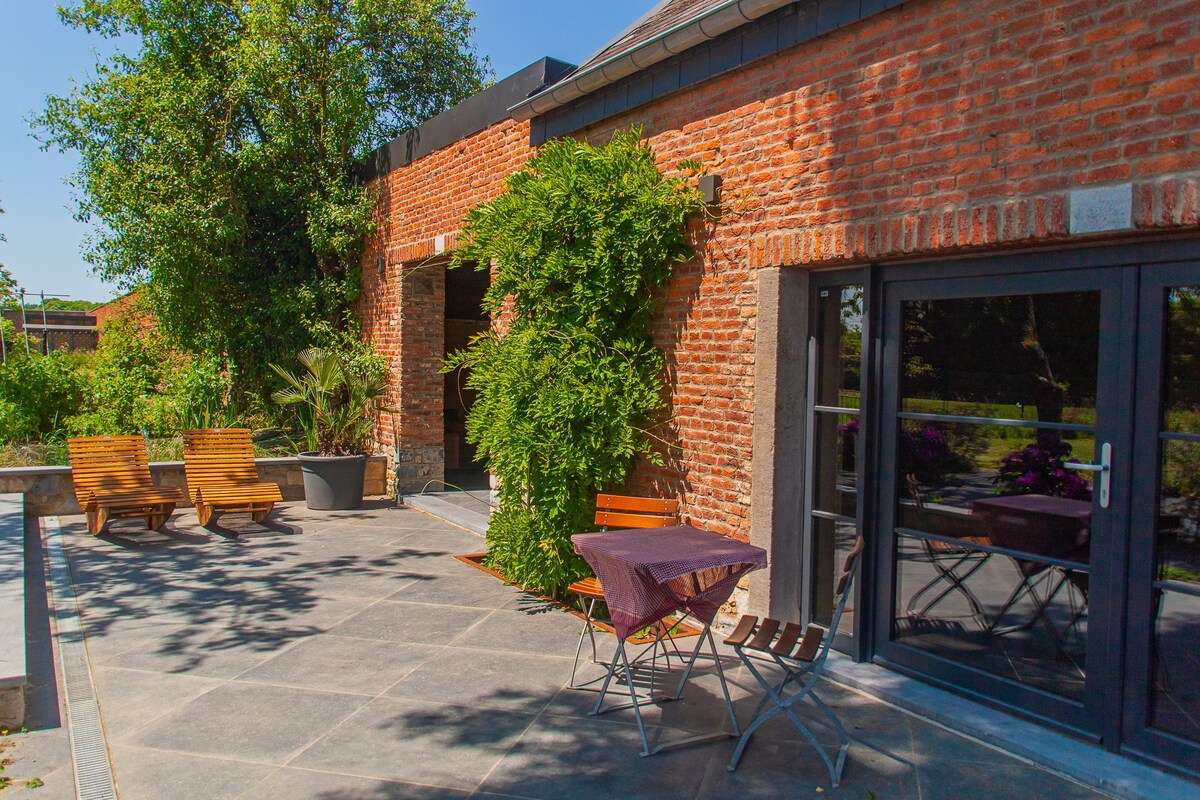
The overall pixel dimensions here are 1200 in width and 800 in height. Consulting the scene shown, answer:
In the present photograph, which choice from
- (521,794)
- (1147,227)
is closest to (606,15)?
(1147,227)

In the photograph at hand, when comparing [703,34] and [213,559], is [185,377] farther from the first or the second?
[703,34]

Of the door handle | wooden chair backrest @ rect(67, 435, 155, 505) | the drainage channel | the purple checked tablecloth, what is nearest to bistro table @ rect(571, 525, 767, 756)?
the purple checked tablecloth

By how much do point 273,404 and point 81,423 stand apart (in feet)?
7.16

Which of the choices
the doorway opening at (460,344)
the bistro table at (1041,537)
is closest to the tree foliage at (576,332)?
the bistro table at (1041,537)

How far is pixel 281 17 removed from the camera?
33.1 ft

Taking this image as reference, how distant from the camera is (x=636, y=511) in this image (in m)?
5.40

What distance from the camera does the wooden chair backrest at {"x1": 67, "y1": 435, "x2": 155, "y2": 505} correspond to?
27.0ft

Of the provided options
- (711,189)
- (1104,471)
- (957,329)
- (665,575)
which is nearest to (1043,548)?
(1104,471)

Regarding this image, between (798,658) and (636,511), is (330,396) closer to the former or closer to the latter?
(636,511)

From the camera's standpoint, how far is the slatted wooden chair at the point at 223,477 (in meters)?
8.27

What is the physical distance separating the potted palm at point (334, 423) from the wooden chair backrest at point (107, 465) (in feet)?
5.34

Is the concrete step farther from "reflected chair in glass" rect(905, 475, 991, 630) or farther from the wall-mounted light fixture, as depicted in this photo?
"reflected chair in glass" rect(905, 475, 991, 630)

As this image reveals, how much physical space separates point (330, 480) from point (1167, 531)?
795cm

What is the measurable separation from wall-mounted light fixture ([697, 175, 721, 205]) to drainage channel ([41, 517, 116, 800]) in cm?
423
